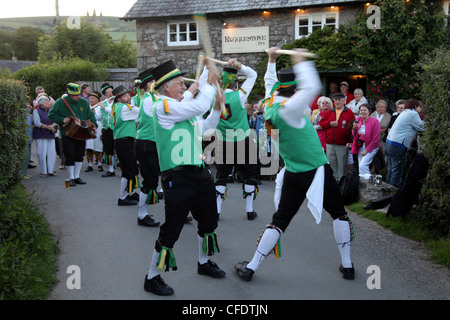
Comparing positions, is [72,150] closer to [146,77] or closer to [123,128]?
[123,128]

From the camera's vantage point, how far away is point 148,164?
6211 millimetres

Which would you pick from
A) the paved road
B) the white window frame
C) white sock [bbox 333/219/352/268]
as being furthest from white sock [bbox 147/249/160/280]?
the white window frame

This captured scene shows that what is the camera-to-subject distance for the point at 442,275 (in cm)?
442

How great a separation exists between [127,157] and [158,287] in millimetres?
3644

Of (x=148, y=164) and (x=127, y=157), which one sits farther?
(x=127, y=157)

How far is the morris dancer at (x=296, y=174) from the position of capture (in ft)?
13.5

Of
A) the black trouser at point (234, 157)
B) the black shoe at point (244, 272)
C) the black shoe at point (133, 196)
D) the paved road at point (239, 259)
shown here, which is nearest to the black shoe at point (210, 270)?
the paved road at point (239, 259)

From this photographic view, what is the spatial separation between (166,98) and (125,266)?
77.0 inches

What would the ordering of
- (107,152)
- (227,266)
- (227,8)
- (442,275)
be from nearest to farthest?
1. (442,275)
2. (227,266)
3. (107,152)
4. (227,8)

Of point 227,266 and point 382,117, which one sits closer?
point 227,266

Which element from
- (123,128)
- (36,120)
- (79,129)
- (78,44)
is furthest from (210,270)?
(78,44)

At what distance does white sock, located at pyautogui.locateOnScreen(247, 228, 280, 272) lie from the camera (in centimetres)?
426
